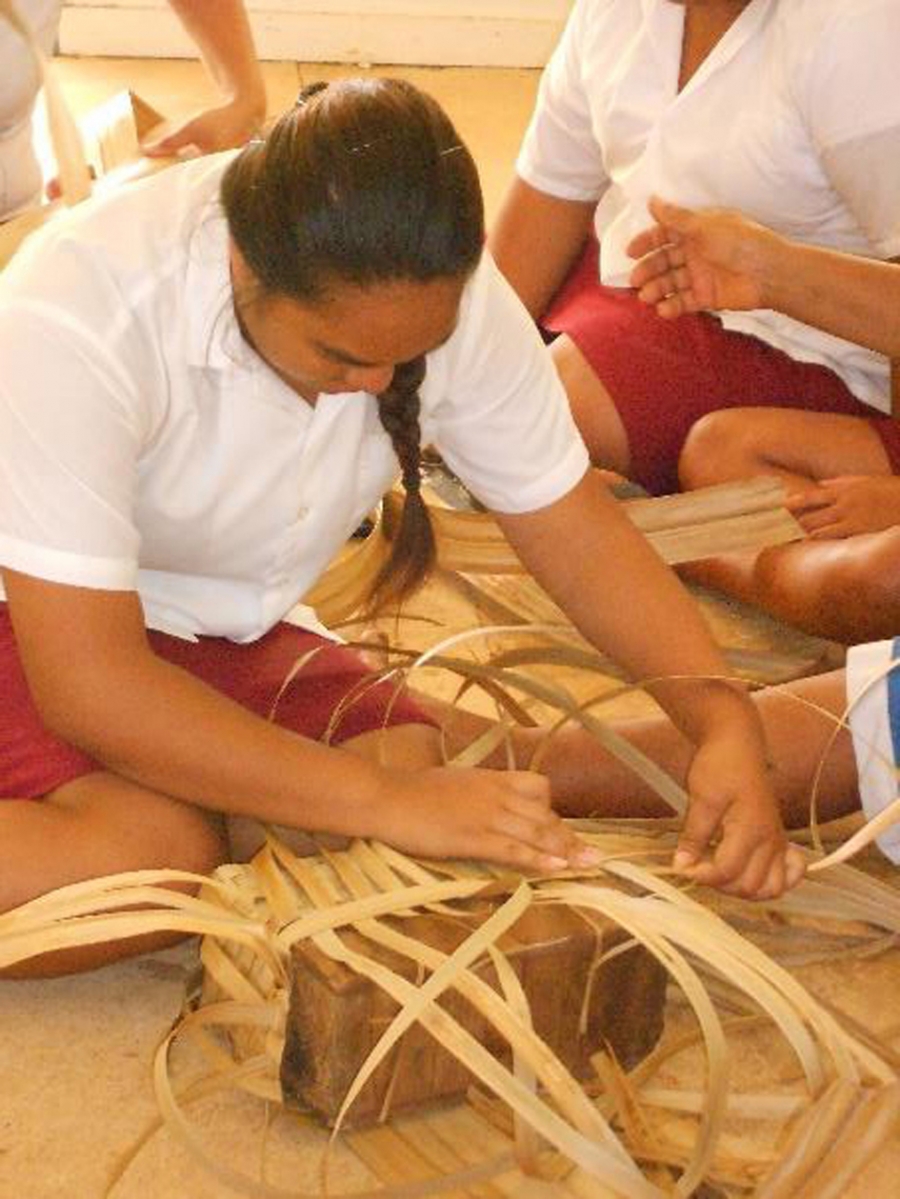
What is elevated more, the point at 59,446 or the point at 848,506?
the point at 59,446

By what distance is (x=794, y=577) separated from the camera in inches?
79.4

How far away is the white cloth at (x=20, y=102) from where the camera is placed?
2.20m

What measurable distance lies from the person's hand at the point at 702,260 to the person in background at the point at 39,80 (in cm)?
50

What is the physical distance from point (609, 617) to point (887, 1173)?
1.52 feet

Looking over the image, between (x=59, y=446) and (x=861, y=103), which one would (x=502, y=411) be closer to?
(x=59, y=446)

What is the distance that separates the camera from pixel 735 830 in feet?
4.72

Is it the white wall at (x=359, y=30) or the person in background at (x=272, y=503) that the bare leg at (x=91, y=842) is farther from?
the white wall at (x=359, y=30)

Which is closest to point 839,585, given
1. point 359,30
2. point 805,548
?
point 805,548

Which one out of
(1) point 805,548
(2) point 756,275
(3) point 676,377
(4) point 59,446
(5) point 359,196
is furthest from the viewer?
(3) point 676,377

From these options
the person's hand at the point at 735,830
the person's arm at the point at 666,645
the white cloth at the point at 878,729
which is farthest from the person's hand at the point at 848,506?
the person's hand at the point at 735,830

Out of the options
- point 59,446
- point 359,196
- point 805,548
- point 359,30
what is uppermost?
point 359,196

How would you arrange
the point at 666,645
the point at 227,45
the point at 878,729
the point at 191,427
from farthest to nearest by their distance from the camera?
1. the point at 227,45
2. the point at 878,729
3. the point at 666,645
4. the point at 191,427

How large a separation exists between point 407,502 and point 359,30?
9.23 feet

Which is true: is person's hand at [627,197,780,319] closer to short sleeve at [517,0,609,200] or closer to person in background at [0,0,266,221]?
short sleeve at [517,0,609,200]
